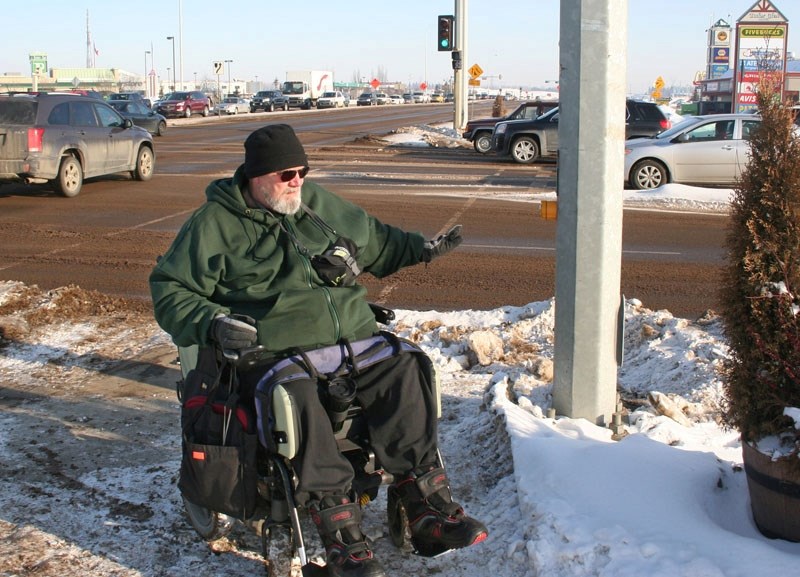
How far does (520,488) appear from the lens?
400cm

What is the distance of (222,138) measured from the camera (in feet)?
110

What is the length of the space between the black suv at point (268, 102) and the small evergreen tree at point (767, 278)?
64072 millimetres

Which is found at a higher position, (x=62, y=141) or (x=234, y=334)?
(x=62, y=141)

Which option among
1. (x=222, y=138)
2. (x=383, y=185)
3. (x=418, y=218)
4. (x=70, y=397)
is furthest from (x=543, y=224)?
(x=222, y=138)

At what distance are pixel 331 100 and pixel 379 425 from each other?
243 ft

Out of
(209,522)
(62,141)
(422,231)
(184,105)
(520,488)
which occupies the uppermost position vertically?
(184,105)

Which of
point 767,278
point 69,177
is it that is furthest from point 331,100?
point 767,278

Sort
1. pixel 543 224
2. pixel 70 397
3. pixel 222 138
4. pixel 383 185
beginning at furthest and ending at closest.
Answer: pixel 222 138
pixel 383 185
pixel 543 224
pixel 70 397

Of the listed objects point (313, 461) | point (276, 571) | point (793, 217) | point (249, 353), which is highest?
point (793, 217)

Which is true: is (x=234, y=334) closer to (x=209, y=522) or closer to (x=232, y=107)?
(x=209, y=522)

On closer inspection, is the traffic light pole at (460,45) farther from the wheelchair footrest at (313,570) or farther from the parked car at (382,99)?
the parked car at (382,99)

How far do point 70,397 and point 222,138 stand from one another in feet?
94.3

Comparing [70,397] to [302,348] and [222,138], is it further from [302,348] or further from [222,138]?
[222,138]

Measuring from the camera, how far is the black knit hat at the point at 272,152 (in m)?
3.88
